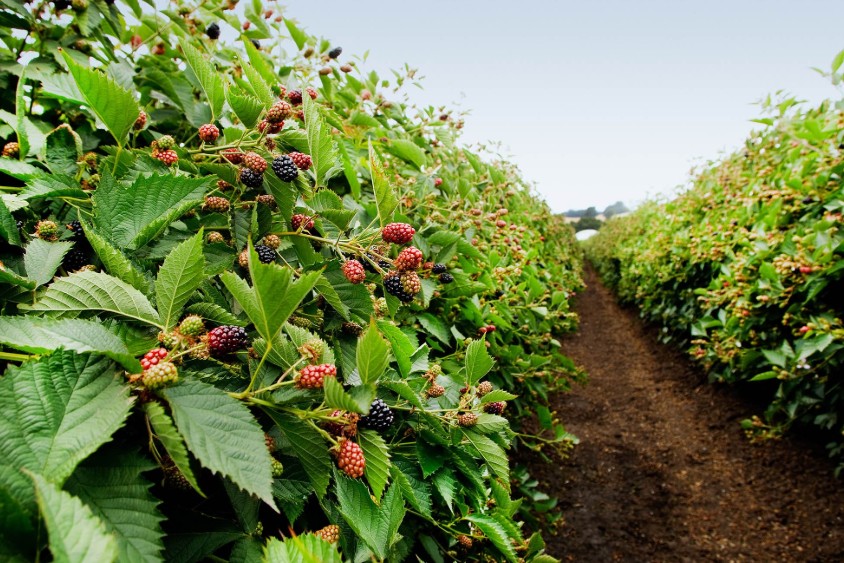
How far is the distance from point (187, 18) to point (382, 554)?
1.90 meters

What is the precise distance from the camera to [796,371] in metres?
3.52

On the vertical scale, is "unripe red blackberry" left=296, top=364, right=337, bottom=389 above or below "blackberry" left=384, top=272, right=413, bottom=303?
below

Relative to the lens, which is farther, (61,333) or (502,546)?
(502,546)

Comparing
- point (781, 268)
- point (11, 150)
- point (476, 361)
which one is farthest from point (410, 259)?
point (781, 268)

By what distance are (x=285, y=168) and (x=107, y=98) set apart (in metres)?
0.35

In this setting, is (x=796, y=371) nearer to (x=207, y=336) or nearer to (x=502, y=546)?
(x=502, y=546)

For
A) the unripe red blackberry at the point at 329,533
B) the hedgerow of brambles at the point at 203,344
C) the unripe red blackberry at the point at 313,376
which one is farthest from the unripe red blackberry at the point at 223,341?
the unripe red blackberry at the point at 329,533

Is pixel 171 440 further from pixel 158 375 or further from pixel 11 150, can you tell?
pixel 11 150

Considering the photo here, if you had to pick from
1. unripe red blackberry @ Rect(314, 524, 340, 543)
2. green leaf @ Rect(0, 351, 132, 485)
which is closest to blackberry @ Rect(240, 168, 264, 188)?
green leaf @ Rect(0, 351, 132, 485)

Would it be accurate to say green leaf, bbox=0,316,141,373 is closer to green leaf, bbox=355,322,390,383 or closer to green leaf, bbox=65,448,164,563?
green leaf, bbox=65,448,164,563

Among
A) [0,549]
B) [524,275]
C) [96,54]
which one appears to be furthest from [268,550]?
[524,275]

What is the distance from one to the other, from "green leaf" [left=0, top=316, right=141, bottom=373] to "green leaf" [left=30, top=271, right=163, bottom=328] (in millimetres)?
63

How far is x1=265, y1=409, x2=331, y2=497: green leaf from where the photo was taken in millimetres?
683

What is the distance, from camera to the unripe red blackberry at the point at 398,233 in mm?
932
